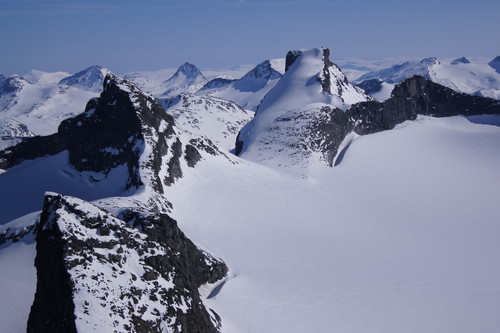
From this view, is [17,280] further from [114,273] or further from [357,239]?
[357,239]

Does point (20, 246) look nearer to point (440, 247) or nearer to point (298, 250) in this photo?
point (298, 250)

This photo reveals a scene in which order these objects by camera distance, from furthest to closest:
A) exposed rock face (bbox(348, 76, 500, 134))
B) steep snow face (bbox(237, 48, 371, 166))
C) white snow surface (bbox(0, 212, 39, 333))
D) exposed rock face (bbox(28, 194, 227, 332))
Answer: exposed rock face (bbox(348, 76, 500, 134)) < steep snow face (bbox(237, 48, 371, 166)) < white snow surface (bbox(0, 212, 39, 333)) < exposed rock face (bbox(28, 194, 227, 332))

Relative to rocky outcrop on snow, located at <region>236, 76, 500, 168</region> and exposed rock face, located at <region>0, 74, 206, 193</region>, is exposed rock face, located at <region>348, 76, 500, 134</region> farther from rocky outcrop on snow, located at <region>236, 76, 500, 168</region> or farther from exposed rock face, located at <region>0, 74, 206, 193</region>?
exposed rock face, located at <region>0, 74, 206, 193</region>

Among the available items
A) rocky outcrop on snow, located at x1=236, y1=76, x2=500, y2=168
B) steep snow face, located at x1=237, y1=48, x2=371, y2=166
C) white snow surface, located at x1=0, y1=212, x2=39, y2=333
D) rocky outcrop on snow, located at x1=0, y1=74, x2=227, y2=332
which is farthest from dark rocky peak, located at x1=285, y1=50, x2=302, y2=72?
white snow surface, located at x1=0, y1=212, x2=39, y2=333

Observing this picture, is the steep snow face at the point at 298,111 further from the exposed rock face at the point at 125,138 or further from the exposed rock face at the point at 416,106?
the exposed rock face at the point at 125,138

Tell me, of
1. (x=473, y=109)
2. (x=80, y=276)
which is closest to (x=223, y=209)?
(x=80, y=276)

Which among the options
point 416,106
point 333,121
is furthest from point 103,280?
point 416,106
